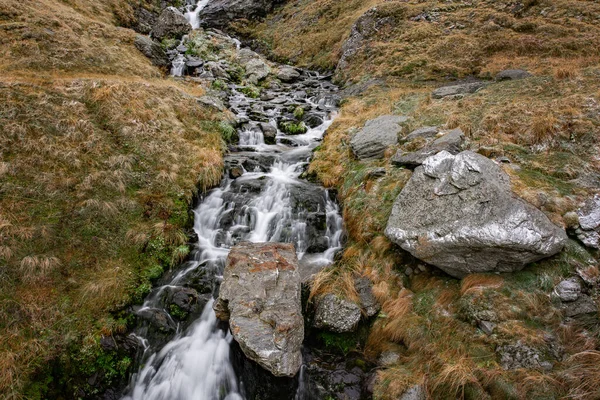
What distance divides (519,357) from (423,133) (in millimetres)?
6702

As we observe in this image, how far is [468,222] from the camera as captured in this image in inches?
221

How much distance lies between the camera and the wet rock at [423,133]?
9.43 meters

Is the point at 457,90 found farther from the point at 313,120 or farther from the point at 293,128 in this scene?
the point at 293,128

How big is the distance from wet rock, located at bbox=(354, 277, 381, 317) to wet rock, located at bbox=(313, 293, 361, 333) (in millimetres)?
236

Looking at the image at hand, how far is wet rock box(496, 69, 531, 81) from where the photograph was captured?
13509 mm

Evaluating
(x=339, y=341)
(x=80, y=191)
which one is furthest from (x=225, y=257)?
(x=80, y=191)

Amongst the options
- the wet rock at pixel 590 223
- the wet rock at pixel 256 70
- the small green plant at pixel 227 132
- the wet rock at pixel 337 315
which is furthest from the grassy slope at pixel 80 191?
the wet rock at pixel 256 70

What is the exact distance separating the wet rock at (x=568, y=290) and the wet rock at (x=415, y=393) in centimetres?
276

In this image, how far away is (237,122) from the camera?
14297mm

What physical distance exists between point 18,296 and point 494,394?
28.1 ft

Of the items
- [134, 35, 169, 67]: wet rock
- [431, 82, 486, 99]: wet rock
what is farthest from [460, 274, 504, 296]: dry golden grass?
[134, 35, 169, 67]: wet rock

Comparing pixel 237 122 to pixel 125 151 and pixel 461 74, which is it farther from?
pixel 461 74

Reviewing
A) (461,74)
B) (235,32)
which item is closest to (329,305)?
(461,74)

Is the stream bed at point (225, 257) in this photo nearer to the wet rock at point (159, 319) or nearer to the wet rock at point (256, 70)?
the wet rock at point (159, 319)
